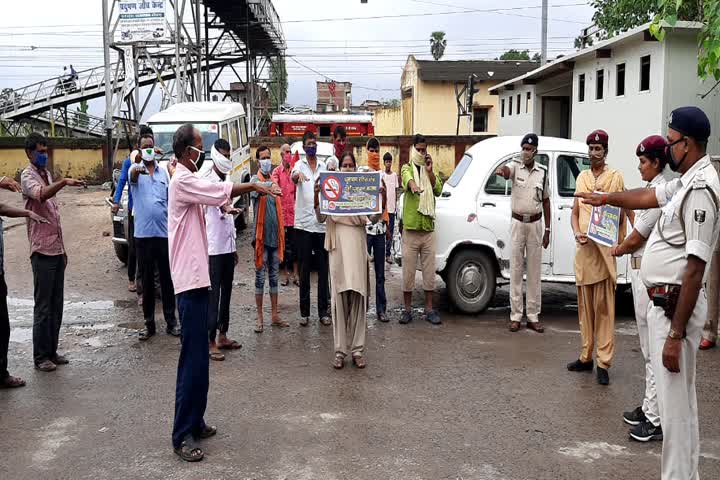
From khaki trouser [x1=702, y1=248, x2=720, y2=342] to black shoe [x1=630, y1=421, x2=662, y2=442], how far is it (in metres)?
2.93

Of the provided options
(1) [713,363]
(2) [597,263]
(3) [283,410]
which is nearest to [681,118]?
(2) [597,263]

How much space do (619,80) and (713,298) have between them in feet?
38.3

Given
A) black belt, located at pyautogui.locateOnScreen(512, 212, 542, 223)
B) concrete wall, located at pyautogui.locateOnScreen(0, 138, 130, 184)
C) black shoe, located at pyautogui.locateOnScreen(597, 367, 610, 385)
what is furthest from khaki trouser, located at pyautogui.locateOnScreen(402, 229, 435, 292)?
concrete wall, located at pyautogui.locateOnScreen(0, 138, 130, 184)

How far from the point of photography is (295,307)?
946 cm

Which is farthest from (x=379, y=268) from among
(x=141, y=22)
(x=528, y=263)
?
(x=141, y=22)

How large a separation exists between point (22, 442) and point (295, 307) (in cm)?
471

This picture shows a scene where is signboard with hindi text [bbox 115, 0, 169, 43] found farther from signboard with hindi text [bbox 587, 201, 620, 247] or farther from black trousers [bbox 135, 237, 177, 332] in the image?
signboard with hindi text [bbox 587, 201, 620, 247]

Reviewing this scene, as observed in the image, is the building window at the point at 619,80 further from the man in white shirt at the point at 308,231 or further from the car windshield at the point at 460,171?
the man in white shirt at the point at 308,231

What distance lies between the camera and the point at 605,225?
19.9 feet

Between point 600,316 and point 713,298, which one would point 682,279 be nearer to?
point 600,316

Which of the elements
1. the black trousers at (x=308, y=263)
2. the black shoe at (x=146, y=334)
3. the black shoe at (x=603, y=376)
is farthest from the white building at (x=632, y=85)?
the black shoe at (x=146, y=334)

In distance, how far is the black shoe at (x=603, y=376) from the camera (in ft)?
20.6

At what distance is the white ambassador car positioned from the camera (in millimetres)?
8547

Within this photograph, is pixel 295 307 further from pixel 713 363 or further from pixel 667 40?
pixel 667 40
